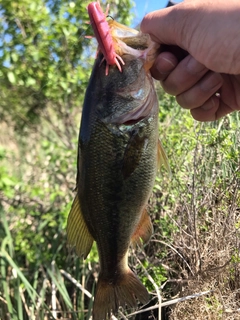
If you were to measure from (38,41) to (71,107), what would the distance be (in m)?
0.92

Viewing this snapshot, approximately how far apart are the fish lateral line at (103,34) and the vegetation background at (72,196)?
122cm

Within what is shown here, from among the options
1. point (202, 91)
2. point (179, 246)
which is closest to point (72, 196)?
point (179, 246)

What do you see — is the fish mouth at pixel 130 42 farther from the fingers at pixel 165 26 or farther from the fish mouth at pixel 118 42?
the fingers at pixel 165 26

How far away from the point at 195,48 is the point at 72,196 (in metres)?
2.45

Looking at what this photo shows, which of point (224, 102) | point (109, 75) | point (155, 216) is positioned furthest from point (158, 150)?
point (155, 216)

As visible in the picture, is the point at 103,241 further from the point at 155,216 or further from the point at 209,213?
the point at 155,216

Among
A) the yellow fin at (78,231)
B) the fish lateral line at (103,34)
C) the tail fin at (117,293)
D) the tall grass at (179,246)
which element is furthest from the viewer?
the tall grass at (179,246)

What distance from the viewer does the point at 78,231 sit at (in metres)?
1.67

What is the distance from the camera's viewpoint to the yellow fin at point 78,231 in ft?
5.41

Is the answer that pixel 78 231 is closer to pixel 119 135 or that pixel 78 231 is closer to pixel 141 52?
pixel 119 135

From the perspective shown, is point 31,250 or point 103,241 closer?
point 103,241

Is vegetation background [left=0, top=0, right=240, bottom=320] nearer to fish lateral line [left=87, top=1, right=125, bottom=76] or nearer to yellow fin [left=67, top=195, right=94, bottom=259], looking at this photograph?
yellow fin [left=67, top=195, right=94, bottom=259]

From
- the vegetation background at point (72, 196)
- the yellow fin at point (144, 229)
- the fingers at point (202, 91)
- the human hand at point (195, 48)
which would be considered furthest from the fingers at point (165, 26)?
the vegetation background at point (72, 196)

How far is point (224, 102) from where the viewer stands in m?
2.07
